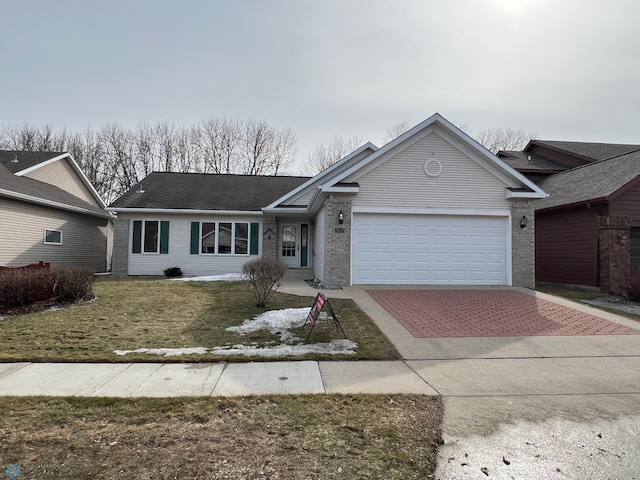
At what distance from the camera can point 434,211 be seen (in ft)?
41.9

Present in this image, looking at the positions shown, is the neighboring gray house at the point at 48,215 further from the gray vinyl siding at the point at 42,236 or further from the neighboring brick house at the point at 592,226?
the neighboring brick house at the point at 592,226

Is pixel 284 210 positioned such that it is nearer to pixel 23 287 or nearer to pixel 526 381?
pixel 23 287

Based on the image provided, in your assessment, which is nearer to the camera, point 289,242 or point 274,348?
point 274,348

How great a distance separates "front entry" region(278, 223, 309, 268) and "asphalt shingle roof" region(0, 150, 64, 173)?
40.8ft

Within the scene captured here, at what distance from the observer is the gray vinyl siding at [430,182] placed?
12742 mm

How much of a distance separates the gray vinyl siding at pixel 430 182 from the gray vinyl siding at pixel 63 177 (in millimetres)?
16095

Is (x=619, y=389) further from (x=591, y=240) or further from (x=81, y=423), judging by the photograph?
(x=591, y=240)

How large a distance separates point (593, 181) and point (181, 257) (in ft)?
59.9

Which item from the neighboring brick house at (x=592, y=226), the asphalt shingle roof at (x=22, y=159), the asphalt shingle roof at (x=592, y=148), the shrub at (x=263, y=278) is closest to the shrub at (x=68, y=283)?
the shrub at (x=263, y=278)

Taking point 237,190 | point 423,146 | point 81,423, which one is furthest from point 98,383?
point 237,190

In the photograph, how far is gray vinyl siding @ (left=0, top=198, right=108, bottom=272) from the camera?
15062 mm

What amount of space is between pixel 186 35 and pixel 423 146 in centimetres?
786

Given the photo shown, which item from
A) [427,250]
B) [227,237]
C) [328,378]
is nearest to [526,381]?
[328,378]

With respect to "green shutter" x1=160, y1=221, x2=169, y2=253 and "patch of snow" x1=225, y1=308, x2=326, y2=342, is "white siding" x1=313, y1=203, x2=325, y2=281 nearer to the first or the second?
"patch of snow" x1=225, y1=308, x2=326, y2=342
